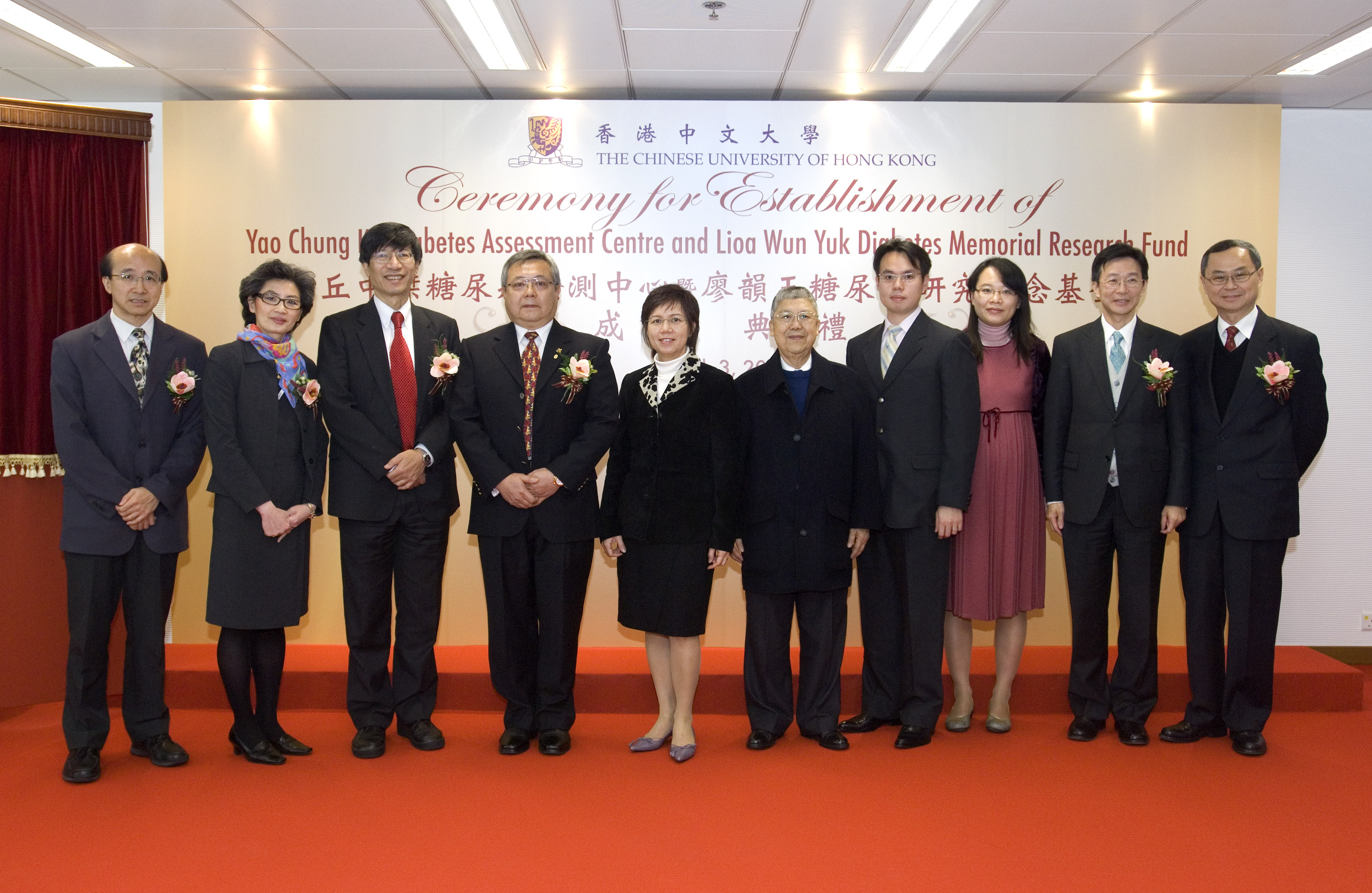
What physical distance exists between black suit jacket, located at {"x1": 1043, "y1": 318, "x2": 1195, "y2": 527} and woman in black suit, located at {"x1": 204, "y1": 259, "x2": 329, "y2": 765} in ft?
9.57

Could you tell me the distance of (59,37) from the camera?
4184mm

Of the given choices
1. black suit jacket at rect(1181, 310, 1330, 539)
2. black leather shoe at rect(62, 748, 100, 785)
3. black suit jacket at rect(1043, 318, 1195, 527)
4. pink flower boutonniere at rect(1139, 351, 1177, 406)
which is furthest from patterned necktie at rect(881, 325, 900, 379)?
black leather shoe at rect(62, 748, 100, 785)

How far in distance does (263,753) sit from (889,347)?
2.89 meters

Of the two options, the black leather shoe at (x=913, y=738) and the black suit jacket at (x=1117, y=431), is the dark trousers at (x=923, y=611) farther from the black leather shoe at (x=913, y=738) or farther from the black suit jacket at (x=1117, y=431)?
the black suit jacket at (x=1117, y=431)

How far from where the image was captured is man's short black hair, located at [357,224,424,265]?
11.4ft

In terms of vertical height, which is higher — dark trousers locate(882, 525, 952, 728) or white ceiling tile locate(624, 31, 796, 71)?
white ceiling tile locate(624, 31, 796, 71)

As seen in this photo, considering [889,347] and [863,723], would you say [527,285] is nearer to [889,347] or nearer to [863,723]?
[889,347]

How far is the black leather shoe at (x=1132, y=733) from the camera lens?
366cm

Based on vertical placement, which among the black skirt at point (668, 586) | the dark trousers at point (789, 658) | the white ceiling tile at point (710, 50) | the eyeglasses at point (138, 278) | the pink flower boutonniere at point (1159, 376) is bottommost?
the dark trousers at point (789, 658)

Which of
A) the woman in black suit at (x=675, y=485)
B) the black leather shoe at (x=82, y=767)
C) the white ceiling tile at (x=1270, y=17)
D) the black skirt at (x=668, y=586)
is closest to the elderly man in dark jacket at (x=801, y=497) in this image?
the woman in black suit at (x=675, y=485)

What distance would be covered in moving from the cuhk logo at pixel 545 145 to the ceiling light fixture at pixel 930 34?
66.8 inches

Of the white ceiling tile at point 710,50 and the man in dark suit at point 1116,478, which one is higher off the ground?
the white ceiling tile at point 710,50

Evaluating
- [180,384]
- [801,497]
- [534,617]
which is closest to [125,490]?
[180,384]

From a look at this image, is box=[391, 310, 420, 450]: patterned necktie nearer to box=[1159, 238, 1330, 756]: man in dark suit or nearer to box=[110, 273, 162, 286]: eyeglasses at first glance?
box=[110, 273, 162, 286]: eyeglasses
